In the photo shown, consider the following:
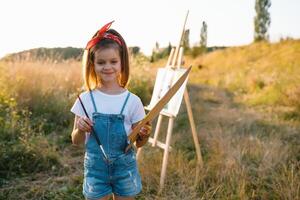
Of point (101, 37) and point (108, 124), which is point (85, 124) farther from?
point (101, 37)

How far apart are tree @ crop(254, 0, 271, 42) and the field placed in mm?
21067

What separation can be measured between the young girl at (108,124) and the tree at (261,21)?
89.5ft

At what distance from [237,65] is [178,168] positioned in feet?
57.2

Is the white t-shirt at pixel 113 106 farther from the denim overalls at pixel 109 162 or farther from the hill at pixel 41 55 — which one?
the hill at pixel 41 55

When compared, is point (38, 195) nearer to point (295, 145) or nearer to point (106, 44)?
point (106, 44)

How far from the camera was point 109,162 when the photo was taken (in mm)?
2049

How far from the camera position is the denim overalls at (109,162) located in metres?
2.02

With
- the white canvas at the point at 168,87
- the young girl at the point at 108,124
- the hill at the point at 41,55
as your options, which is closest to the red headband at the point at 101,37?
the young girl at the point at 108,124

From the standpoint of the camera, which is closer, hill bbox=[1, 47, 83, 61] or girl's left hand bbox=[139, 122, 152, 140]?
girl's left hand bbox=[139, 122, 152, 140]

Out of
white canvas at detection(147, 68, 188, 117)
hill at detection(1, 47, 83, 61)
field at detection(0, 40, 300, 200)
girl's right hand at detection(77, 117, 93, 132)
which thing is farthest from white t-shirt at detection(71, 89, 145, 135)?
hill at detection(1, 47, 83, 61)

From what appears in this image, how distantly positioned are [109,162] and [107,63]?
1.73 ft

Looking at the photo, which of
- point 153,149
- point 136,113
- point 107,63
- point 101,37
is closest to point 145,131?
point 136,113

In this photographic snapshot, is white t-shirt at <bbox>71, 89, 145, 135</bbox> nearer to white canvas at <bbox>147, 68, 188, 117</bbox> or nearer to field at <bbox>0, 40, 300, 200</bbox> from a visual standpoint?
field at <bbox>0, 40, 300, 200</bbox>

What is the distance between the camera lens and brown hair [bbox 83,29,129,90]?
6.88 ft
